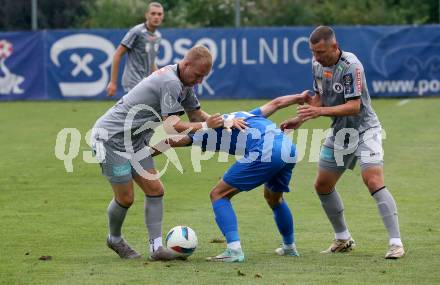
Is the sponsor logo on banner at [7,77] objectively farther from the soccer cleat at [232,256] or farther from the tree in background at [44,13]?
the soccer cleat at [232,256]

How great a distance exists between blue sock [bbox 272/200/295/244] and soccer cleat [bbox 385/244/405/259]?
2.86 feet

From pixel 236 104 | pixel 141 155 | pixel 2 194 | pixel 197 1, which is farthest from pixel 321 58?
pixel 197 1

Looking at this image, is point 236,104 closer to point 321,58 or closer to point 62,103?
point 62,103

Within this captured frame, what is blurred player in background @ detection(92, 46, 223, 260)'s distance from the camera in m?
9.41

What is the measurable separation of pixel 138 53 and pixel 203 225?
15.4 feet

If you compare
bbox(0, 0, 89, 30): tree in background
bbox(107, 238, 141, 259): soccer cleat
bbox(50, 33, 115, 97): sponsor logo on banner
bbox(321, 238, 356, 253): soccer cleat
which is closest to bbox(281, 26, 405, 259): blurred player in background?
bbox(321, 238, 356, 253): soccer cleat

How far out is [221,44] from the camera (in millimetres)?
30125

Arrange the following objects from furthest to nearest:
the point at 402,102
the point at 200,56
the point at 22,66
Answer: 1. the point at 22,66
2. the point at 402,102
3. the point at 200,56

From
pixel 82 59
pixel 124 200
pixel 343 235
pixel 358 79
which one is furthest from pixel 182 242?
pixel 82 59

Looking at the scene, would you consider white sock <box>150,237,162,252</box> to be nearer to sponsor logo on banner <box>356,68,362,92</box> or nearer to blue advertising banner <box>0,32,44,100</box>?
sponsor logo on banner <box>356,68,362,92</box>

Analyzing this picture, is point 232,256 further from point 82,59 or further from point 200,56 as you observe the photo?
point 82,59

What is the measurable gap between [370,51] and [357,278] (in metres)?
21.5

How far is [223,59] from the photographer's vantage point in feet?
98.5

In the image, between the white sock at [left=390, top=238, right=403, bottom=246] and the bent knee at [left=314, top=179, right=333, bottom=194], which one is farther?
the bent knee at [left=314, top=179, right=333, bottom=194]
